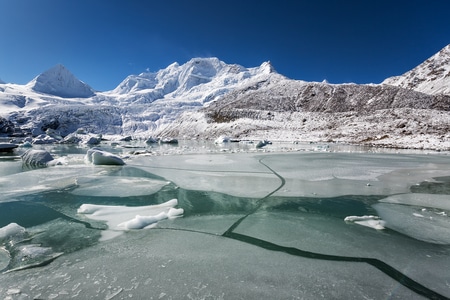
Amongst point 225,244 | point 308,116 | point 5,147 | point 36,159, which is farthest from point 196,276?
point 308,116

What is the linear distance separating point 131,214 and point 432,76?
162m

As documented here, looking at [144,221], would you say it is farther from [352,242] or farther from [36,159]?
[36,159]

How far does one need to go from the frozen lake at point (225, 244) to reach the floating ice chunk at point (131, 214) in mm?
23

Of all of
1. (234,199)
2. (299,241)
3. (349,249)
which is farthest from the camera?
(234,199)

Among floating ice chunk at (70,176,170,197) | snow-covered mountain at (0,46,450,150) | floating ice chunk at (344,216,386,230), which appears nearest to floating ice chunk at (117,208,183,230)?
floating ice chunk at (70,176,170,197)

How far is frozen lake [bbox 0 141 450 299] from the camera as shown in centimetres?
281

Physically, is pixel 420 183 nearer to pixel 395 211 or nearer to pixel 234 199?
pixel 395 211

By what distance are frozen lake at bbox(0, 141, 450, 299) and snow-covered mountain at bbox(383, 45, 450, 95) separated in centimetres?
12468

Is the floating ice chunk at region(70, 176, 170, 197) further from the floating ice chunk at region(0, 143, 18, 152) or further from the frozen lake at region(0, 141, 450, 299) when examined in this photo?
the floating ice chunk at region(0, 143, 18, 152)

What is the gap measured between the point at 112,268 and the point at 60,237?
61.1 inches

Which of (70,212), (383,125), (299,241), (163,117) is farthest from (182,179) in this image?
(163,117)

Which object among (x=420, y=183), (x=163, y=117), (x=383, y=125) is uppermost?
(x=163, y=117)

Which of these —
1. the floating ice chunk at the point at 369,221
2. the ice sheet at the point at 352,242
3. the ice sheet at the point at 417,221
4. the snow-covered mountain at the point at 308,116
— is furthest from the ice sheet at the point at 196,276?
the snow-covered mountain at the point at 308,116

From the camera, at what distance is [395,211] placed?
5.51 metres
